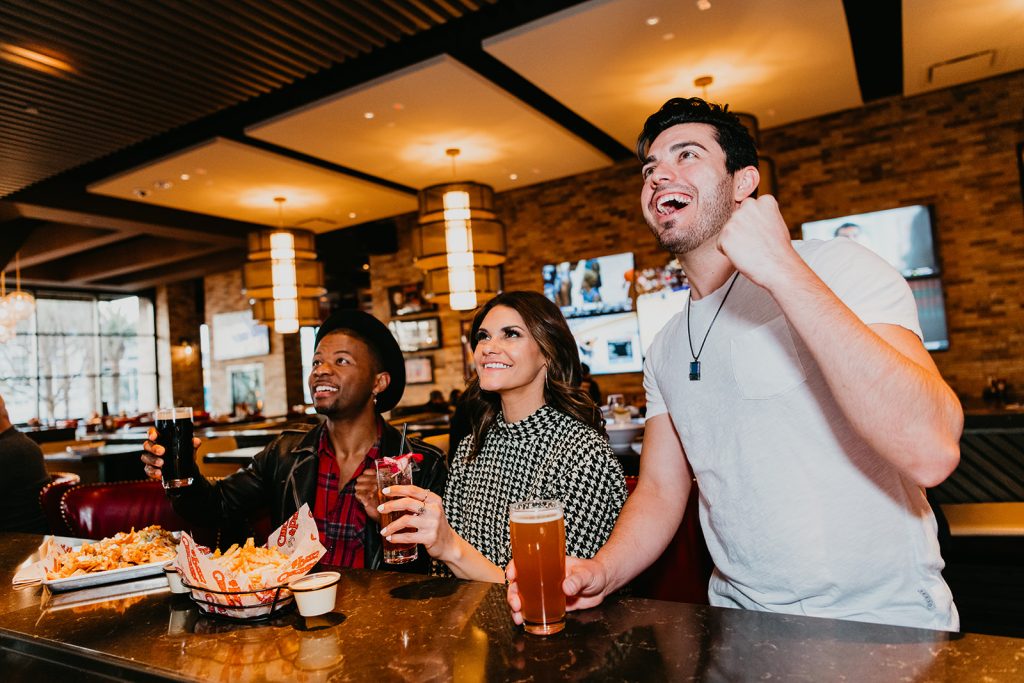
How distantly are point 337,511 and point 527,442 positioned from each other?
81 centimetres

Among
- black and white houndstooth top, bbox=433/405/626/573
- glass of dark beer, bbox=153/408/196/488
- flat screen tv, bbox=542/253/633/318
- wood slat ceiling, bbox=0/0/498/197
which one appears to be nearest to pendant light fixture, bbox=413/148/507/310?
wood slat ceiling, bbox=0/0/498/197

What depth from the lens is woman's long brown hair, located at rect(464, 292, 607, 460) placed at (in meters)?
2.07

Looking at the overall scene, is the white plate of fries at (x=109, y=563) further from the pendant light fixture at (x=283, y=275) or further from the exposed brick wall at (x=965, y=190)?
the exposed brick wall at (x=965, y=190)

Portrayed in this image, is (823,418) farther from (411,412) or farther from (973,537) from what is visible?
(411,412)

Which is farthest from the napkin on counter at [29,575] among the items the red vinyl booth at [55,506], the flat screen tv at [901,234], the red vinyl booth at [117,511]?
the flat screen tv at [901,234]

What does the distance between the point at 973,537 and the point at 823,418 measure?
204 centimetres

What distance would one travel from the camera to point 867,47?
6039 millimetres

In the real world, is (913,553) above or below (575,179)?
below

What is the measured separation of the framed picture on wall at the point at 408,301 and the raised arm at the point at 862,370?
29.5 feet

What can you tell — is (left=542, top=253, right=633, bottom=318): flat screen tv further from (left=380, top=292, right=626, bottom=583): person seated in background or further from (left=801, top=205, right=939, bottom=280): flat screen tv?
(left=380, top=292, right=626, bottom=583): person seated in background

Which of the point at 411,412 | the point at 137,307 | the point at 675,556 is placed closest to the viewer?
the point at 675,556

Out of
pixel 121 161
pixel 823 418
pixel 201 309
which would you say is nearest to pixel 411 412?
pixel 121 161

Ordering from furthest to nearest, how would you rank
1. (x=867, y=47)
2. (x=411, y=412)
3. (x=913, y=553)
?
(x=411, y=412)
(x=867, y=47)
(x=913, y=553)

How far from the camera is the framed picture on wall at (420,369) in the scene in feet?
32.8
